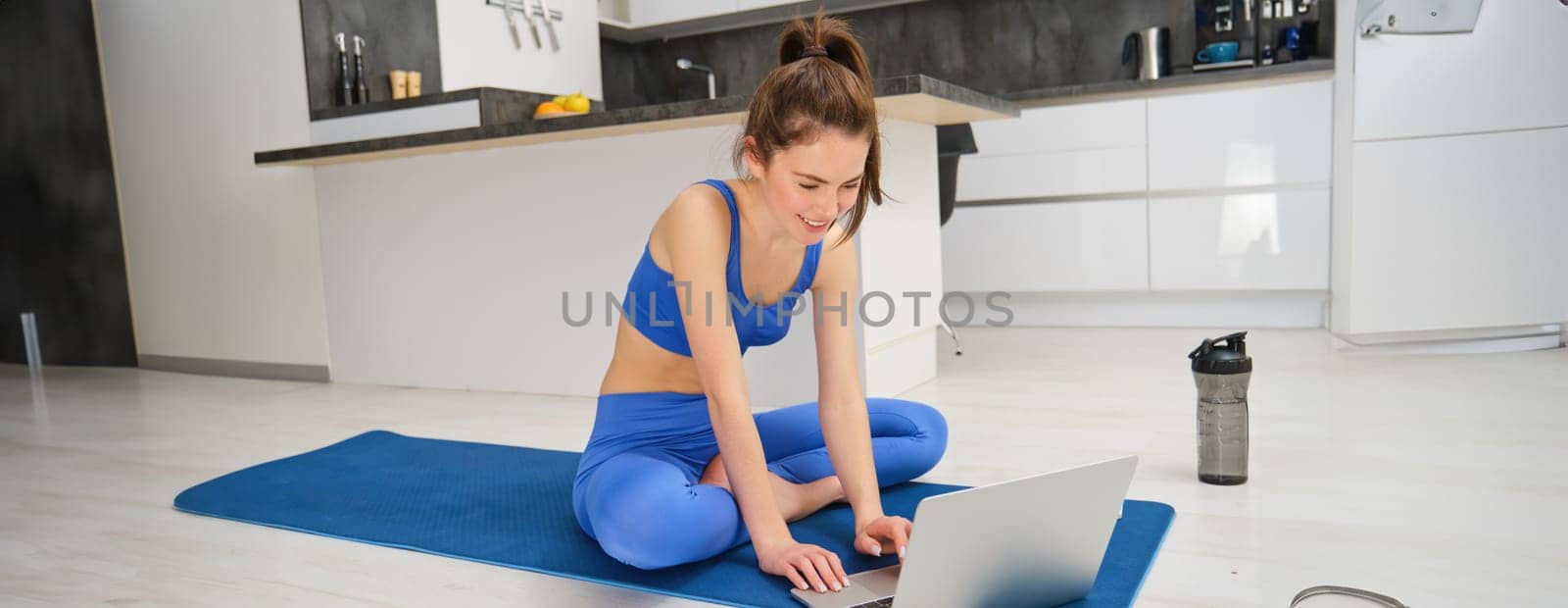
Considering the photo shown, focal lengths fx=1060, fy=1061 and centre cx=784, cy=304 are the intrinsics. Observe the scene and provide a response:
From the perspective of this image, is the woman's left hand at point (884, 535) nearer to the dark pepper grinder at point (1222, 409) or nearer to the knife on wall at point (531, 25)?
the dark pepper grinder at point (1222, 409)

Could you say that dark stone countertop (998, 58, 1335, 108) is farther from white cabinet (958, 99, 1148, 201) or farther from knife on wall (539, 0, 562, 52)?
knife on wall (539, 0, 562, 52)

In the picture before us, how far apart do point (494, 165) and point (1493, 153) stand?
302 cm

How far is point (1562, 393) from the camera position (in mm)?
2551

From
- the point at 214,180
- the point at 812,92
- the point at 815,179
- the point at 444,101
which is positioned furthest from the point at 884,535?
the point at 214,180

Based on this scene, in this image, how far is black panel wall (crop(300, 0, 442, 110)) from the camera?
369cm

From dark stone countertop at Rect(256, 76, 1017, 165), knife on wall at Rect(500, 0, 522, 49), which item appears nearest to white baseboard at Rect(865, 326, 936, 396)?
dark stone countertop at Rect(256, 76, 1017, 165)

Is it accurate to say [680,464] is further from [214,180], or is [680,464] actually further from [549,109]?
[214,180]

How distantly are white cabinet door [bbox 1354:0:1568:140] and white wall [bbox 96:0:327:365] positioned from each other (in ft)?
11.6

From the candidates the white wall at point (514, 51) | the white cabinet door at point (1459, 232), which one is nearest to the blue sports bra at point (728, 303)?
the white cabinet door at point (1459, 232)

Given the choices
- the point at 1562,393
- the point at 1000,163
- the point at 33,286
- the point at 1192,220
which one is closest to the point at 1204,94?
the point at 1192,220

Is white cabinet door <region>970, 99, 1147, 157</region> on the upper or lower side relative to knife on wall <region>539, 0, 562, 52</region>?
lower

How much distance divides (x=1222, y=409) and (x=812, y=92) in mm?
Answer: 1032

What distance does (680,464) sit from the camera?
5.42 feet

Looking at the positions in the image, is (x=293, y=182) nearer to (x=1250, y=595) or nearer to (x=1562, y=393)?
(x=1250, y=595)
